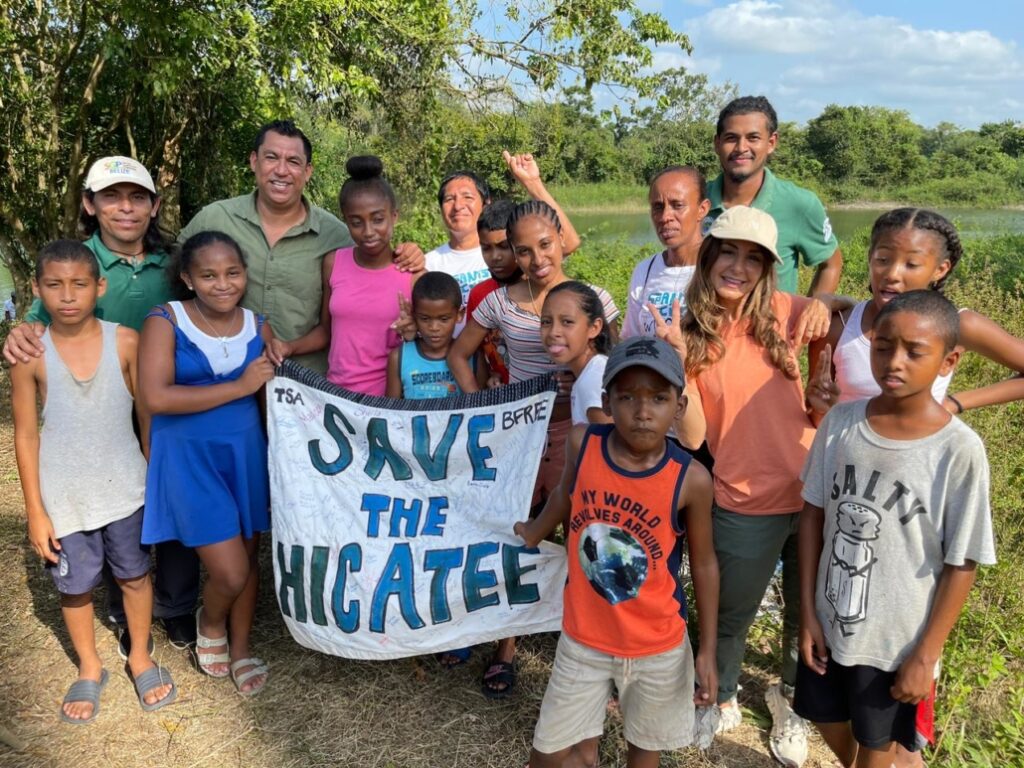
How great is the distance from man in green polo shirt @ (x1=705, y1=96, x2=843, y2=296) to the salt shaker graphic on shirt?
1553 mm

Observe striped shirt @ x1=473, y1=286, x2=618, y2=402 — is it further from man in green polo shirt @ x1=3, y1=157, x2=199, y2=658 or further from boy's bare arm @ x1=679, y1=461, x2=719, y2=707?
man in green polo shirt @ x1=3, y1=157, x2=199, y2=658

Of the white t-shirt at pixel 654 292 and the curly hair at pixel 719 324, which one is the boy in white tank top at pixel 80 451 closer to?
the white t-shirt at pixel 654 292

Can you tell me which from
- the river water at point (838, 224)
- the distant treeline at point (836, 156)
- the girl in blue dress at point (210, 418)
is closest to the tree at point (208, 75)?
the girl in blue dress at point (210, 418)

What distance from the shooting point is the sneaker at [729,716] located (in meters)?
2.99

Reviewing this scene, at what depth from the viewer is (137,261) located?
329 centimetres

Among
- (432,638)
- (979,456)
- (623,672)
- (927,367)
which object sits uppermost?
(927,367)

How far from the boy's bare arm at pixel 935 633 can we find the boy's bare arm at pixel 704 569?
0.53 meters

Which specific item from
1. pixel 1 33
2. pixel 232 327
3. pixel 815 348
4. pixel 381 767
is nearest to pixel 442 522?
pixel 381 767

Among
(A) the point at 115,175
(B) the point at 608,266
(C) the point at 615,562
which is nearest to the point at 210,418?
(A) the point at 115,175

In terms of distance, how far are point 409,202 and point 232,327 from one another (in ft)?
31.1

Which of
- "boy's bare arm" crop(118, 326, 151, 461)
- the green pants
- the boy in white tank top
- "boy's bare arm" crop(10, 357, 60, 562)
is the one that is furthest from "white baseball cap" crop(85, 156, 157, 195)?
the green pants

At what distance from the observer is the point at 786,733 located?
287 cm

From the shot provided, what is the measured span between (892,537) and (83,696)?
10.3ft

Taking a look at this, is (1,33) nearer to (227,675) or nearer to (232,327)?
(232,327)
